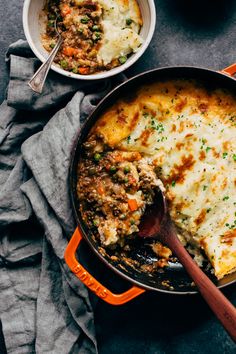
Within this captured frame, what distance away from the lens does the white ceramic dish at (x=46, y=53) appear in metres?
3.67

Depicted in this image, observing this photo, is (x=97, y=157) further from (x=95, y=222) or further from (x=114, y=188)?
(x=95, y=222)

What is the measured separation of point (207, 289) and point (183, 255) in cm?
28

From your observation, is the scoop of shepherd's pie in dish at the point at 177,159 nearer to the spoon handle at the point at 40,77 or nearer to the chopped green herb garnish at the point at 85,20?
the spoon handle at the point at 40,77

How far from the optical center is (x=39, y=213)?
12.4 feet

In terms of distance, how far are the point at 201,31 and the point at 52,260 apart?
6.85 ft

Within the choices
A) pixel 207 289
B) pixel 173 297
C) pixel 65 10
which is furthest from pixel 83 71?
pixel 173 297

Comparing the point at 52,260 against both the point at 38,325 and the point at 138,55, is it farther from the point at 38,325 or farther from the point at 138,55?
the point at 138,55

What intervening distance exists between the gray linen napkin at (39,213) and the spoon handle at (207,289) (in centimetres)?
71

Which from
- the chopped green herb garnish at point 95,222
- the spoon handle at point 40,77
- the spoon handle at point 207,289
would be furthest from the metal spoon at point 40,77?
the spoon handle at point 207,289

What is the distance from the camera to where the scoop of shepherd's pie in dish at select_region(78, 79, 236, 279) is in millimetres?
3619

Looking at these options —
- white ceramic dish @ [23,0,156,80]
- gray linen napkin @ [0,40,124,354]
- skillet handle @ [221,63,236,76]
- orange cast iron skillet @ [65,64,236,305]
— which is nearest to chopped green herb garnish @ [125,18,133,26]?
white ceramic dish @ [23,0,156,80]

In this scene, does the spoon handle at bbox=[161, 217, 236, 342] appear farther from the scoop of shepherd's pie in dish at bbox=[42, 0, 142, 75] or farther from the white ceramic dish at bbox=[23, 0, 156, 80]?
the scoop of shepherd's pie in dish at bbox=[42, 0, 142, 75]

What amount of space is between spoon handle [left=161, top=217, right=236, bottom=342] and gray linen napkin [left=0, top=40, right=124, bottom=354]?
0.71 metres

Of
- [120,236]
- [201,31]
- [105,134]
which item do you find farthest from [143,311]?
[201,31]
